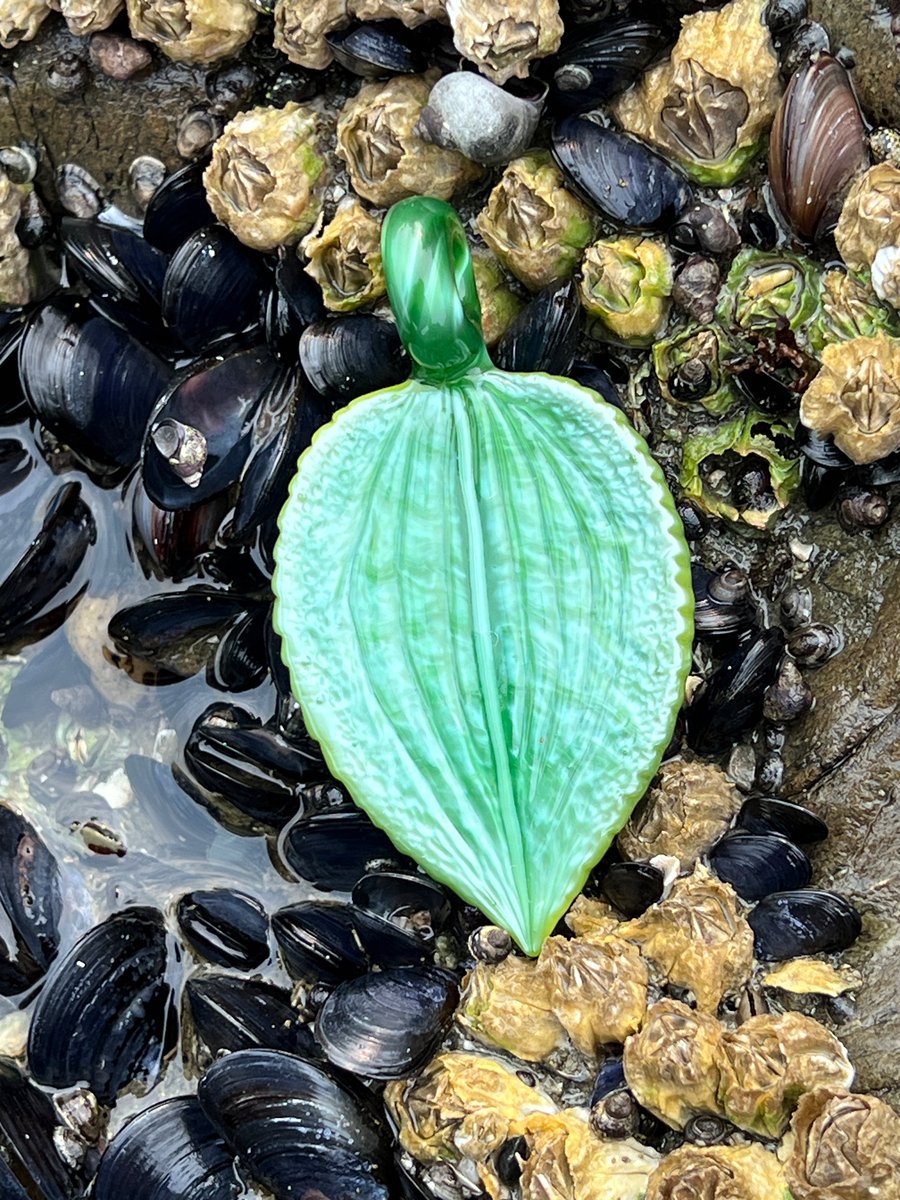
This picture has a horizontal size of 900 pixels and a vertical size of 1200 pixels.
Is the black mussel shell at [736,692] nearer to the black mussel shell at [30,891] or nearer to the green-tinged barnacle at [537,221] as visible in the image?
the green-tinged barnacle at [537,221]

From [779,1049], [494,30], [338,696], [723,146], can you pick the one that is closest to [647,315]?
[723,146]

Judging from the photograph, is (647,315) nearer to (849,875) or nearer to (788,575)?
(788,575)

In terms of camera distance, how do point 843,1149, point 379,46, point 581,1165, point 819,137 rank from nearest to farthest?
point 843,1149, point 581,1165, point 819,137, point 379,46

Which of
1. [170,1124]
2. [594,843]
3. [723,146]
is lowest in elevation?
[170,1124]

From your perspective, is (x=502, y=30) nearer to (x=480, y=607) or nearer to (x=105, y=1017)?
(x=480, y=607)

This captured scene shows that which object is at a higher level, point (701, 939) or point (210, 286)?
point (210, 286)

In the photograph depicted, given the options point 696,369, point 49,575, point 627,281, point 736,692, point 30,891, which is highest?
point 627,281

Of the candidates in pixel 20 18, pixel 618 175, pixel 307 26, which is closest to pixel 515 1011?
pixel 618 175
